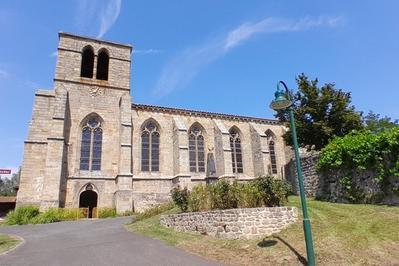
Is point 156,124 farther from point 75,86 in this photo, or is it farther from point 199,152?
point 75,86

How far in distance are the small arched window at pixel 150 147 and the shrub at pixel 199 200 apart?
12.6 m

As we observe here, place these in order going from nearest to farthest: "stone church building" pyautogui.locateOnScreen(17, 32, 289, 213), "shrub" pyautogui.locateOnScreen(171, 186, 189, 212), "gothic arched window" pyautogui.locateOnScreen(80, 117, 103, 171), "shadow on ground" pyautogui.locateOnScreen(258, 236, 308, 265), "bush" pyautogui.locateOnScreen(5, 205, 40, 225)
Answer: "shadow on ground" pyautogui.locateOnScreen(258, 236, 308, 265) < "shrub" pyautogui.locateOnScreen(171, 186, 189, 212) < "bush" pyautogui.locateOnScreen(5, 205, 40, 225) < "stone church building" pyautogui.locateOnScreen(17, 32, 289, 213) < "gothic arched window" pyautogui.locateOnScreen(80, 117, 103, 171)

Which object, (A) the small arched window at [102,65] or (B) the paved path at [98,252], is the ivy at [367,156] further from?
(A) the small arched window at [102,65]

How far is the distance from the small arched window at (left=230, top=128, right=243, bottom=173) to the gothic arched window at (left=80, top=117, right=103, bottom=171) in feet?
41.4

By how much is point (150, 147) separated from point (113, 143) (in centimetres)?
317

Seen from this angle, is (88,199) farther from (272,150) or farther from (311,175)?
(272,150)

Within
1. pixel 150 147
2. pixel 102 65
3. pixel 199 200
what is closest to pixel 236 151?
pixel 150 147

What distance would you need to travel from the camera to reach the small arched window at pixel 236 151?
29656mm

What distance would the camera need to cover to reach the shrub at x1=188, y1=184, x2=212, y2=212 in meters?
12.6

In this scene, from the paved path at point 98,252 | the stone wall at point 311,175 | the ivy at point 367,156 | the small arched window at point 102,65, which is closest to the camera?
the paved path at point 98,252

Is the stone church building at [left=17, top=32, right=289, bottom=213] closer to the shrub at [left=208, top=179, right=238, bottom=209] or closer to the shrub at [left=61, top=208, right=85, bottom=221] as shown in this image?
the shrub at [left=61, top=208, right=85, bottom=221]

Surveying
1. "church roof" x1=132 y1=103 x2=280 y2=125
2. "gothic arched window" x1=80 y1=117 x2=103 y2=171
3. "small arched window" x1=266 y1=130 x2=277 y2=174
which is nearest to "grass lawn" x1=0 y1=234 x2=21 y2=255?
"gothic arched window" x1=80 y1=117 x2=103 y2=171

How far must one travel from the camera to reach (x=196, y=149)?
28.4m

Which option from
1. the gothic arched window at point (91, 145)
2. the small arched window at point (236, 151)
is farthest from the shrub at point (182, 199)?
the small arched window at point (236, 151)
